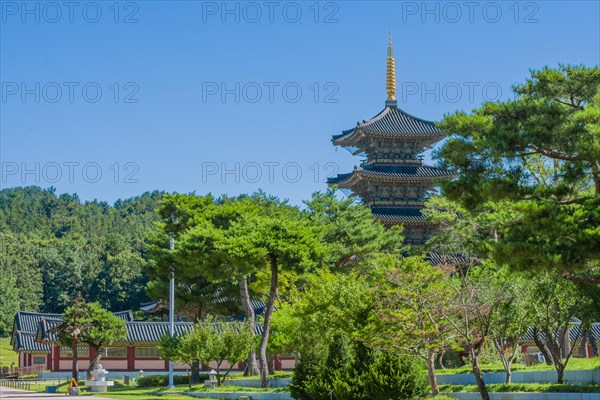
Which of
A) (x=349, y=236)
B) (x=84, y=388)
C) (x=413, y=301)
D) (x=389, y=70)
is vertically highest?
(x=389, y=70)

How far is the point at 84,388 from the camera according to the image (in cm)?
4781

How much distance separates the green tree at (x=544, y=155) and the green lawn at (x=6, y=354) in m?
69.1

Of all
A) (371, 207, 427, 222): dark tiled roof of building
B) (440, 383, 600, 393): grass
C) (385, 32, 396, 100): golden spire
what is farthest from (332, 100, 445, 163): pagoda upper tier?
(440, 383, 600, 393): grass

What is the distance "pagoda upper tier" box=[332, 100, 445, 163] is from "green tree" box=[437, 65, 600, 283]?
41.1 meters

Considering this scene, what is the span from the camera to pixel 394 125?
6297cm

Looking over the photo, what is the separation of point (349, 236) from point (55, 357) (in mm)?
26388

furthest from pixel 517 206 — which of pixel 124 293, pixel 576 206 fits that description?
pixel 124 293

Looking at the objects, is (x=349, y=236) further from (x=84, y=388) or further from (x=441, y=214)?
(x=84, y=388)

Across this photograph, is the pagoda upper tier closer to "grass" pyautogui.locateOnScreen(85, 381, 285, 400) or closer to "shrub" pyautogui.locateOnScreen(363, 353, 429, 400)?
"grass" pyautogui.locateOnScreen(85, 381, 285, 400)

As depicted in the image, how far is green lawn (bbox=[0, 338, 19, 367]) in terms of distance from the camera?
270ft

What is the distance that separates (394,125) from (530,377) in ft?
115

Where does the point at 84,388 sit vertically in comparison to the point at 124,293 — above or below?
below

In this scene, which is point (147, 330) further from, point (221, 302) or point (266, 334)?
point (266, 334)

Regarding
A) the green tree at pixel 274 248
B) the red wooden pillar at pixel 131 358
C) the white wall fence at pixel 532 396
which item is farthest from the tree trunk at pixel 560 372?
the red wooden pillar at pixel 131 358
